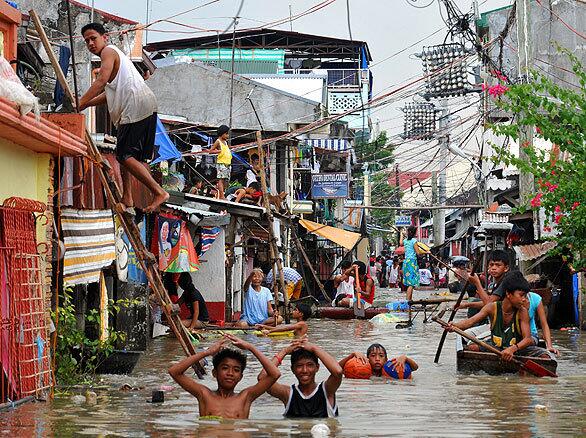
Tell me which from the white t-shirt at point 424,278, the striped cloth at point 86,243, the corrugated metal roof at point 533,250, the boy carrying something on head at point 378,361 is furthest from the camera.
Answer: the white t-shirt at point 424,278

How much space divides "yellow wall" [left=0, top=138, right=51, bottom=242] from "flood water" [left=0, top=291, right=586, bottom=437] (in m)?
2.03

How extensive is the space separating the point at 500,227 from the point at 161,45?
63.7 feet

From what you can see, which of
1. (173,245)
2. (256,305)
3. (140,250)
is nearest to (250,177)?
(256,305)

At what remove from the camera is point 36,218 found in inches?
415

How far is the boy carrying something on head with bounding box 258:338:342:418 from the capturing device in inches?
346

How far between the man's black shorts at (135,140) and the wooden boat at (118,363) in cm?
337

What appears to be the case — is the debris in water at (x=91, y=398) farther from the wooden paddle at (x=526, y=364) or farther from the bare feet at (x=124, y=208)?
the wooden paddle at (x=526, y=364)

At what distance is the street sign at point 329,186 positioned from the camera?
3678cm

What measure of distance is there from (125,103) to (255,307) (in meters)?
10.8

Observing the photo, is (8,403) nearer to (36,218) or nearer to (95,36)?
(36,218)

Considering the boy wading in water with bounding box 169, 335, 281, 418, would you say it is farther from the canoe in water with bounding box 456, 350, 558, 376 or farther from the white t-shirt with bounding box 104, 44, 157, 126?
the canoe in water with bounding box 456, 350, 558, 376

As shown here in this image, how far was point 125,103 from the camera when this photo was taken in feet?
34.4

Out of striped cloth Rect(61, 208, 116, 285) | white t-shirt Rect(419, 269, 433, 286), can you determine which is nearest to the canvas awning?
white t-shirt Rect(419, 269, 433, 286)

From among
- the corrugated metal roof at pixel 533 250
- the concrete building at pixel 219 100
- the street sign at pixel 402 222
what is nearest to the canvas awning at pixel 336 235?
the concrete building at pixel 219 100
